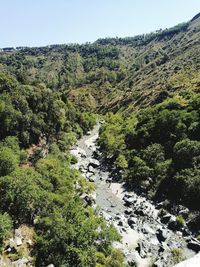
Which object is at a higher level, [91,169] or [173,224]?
[173,224]

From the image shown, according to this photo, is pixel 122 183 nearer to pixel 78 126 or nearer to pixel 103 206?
pixel 103 206

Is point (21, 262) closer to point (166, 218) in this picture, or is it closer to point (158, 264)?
point (158, 264)

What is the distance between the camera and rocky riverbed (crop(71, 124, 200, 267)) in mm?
67938

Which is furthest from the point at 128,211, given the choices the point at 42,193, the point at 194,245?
the point at 42,193

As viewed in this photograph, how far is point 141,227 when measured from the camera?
80.0 meters

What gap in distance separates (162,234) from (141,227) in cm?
562

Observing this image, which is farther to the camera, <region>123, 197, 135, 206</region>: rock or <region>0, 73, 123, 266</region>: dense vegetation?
<region>123, 197, 135, 206</region>: rock

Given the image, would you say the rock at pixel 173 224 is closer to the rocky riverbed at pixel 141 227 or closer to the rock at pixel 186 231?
the rocky riverbed at pixel 141 227

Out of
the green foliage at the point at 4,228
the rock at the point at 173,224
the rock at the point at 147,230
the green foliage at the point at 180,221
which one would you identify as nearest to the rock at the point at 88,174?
the rock at the point at 147,230

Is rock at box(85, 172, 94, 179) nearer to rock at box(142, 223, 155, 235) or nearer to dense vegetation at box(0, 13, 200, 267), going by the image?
dense vegetation at box(0, 13, 200, 267)

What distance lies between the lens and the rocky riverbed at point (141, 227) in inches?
2675

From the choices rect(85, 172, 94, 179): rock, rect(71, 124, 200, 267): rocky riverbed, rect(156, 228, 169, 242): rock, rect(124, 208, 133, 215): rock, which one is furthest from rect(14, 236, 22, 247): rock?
rect(85, 172, 94, 179): rock

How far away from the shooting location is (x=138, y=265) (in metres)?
64.4

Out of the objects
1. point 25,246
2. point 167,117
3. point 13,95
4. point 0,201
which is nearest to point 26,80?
point 13,95
